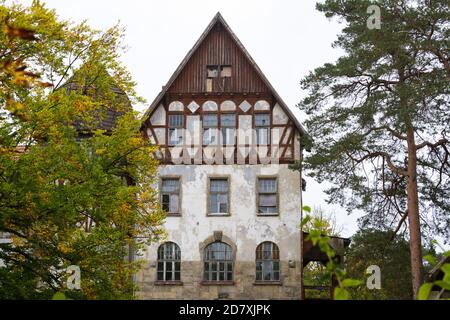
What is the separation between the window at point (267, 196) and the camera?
30.8 m

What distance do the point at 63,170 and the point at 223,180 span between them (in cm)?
1513

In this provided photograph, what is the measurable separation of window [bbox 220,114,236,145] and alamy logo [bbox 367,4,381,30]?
28.2ft

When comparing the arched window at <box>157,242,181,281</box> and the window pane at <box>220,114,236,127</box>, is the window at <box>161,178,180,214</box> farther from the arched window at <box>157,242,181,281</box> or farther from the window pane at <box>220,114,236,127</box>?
the window pane at <box>220,114,236,127</box>

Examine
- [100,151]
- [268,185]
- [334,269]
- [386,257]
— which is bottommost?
[334,269]

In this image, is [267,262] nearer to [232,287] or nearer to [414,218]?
[232,287]

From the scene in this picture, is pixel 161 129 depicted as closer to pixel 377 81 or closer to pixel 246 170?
pixel 246 170

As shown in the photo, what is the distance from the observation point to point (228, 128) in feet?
102

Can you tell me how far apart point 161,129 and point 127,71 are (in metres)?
11.9

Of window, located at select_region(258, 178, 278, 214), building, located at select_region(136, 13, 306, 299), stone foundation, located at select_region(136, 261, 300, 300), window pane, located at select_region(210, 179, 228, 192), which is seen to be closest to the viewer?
stone foundation, located at select_region(136, 261, 300, 300)

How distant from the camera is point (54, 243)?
54.3ft

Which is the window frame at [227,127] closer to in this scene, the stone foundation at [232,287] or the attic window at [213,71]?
the attic window at [213,71]

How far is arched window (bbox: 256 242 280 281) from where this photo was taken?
98.5 feet

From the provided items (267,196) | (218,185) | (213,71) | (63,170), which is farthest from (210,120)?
(63,170)

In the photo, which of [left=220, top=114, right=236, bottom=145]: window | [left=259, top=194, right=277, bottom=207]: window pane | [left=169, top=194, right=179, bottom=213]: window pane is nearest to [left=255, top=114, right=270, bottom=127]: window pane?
[left=220, top=114, right=236, bottom=145]: window
